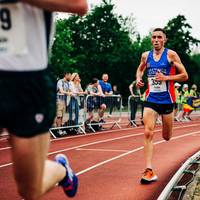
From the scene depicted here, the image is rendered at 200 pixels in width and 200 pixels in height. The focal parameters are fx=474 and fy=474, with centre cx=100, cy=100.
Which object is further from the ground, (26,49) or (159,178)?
(26,49)

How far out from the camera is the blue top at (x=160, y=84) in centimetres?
659

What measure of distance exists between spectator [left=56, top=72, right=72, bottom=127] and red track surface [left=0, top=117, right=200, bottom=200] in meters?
0.69

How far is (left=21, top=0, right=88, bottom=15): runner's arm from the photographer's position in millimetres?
2646

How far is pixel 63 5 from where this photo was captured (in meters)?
2.71

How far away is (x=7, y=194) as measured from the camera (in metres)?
5.60

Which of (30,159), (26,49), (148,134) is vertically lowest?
(148,134)

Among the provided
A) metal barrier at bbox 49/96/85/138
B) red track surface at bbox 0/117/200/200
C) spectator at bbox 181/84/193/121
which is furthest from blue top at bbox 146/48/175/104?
spectator at bbox 181/84/193/121

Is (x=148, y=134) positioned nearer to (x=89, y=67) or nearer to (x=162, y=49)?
(x=162, y=49)

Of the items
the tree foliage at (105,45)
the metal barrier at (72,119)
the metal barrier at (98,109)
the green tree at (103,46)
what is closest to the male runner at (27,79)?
the metal barrier at (72,119)

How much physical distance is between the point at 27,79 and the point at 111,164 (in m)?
5.59

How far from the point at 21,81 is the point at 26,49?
184 mm

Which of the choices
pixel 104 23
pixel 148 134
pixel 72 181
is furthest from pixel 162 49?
pixel 104 23

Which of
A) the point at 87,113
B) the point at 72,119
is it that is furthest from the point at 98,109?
the point at 72,119

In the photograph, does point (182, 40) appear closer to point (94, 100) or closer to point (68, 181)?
point (94, 100)
